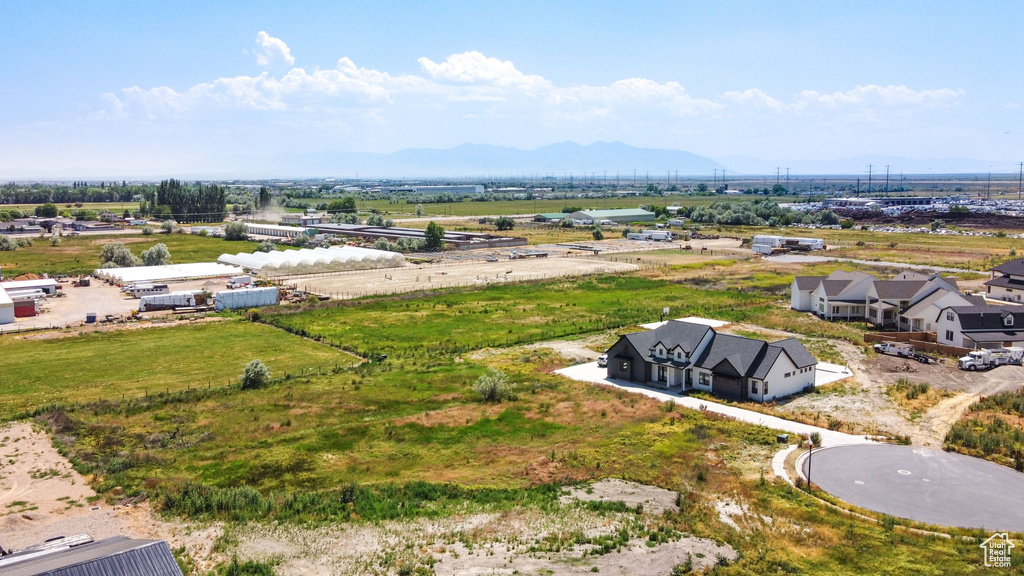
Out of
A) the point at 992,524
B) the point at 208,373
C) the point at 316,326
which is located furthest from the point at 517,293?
the point at 992,524

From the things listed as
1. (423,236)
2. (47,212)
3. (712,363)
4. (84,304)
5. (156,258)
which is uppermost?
(47,212)

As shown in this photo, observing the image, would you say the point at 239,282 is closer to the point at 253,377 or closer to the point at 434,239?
the point at 434,239

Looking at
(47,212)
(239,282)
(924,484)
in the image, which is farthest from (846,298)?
(47,212)

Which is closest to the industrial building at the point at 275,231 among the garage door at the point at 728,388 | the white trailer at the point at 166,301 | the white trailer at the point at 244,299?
the white trailer at the point at 166,301

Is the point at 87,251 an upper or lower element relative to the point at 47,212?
lower

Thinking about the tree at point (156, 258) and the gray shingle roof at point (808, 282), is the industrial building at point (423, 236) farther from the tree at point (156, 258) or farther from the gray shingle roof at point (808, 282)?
the gray shingle roof at point (808, 282)
